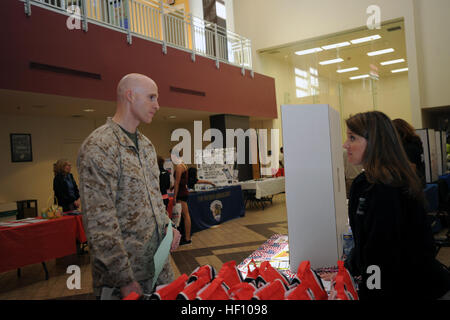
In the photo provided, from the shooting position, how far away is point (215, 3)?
41.5ft

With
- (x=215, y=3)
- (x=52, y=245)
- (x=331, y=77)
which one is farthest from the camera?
(x=331, y=77)

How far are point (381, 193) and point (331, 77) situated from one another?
1430cm

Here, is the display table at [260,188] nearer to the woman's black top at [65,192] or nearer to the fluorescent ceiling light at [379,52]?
the woman's black top at [65,192]

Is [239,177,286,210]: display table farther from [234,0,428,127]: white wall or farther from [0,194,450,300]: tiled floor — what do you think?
[234,0,428,127]: white wall

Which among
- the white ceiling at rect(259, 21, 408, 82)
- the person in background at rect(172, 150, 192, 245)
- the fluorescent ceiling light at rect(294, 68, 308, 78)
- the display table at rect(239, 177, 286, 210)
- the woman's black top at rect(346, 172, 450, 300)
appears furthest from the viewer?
the fluorescent ceiling light at rect(294, 68, 308, 78)

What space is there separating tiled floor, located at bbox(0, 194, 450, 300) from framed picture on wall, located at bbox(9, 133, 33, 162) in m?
4.75

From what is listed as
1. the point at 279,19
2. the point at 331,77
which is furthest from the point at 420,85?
the point at 279,19

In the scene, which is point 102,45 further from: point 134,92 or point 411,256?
point 411,256

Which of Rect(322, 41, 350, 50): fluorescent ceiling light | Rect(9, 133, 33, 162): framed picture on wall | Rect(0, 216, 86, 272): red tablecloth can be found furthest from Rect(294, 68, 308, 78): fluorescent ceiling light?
Rect(0, 216, 86, 272): red tablecloth

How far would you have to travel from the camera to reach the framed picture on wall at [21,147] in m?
9.45

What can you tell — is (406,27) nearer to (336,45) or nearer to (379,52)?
(379,52)

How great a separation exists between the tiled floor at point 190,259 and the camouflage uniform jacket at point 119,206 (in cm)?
294

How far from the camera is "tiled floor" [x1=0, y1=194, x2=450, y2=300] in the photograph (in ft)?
14.4

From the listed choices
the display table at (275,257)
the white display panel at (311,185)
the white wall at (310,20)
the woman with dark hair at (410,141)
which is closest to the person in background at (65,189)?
the display table at (275,257)
